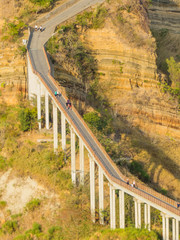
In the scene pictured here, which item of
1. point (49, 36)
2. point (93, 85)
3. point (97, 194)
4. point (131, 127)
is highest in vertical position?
point (49, 36)

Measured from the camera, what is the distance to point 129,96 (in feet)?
213

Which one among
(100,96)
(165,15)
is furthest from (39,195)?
(165,15)

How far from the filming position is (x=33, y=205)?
46.7 metres

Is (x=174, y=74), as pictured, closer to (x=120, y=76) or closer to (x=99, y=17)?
(x=120, y=76)

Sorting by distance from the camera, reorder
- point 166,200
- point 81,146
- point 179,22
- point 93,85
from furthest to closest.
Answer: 1. point 179,22
2. point 93,85
3. point 81,146
4. point 166,200

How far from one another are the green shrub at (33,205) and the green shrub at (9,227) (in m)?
1.75

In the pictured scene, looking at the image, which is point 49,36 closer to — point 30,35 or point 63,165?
point 30,35

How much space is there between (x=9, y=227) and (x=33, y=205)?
2.83 meters

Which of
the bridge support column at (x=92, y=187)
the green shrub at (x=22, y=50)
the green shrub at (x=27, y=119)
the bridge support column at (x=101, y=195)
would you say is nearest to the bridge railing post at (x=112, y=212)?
the bridge support column at (x=101, y=195)

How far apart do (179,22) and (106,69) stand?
3085 cm

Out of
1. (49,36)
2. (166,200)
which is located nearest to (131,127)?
(49,36)

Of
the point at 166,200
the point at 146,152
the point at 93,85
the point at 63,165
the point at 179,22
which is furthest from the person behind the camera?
the point at 179,22

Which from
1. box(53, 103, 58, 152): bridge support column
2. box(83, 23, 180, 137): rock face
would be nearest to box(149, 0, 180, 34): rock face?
box(83, 23, 180, 137): rock face

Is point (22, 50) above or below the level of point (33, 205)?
above
